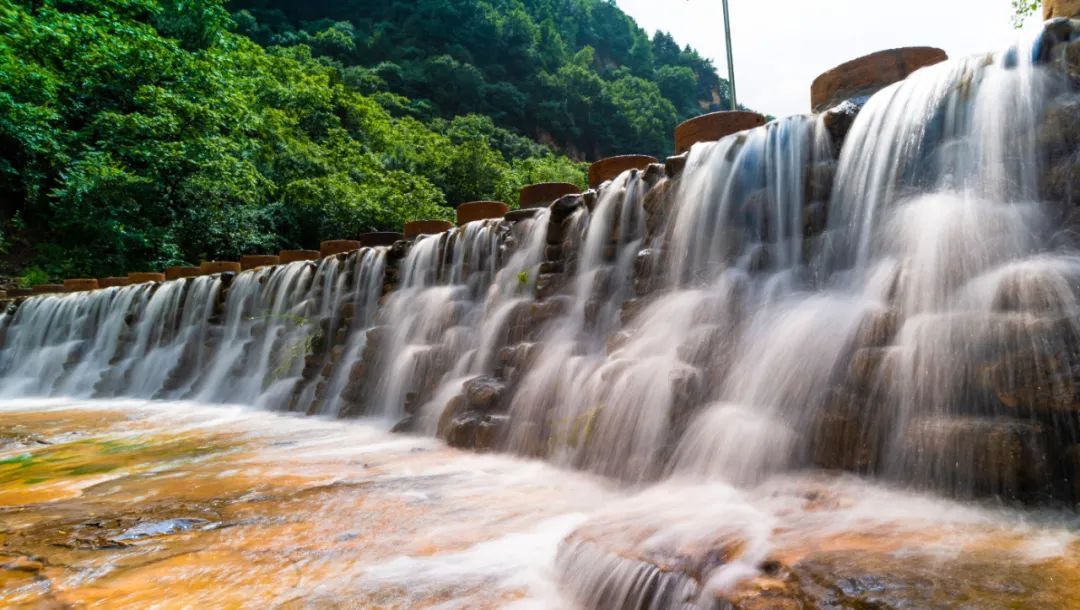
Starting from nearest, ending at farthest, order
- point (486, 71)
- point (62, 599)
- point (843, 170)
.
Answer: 1. point (62, 599)
2. point (843, 170)
3. point (486, 71)

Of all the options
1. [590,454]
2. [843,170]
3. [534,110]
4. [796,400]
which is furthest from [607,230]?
[534,110]

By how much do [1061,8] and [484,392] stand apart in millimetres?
4235

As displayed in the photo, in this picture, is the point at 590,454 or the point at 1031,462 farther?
the point at 590,454

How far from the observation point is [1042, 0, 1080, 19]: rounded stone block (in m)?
3.34

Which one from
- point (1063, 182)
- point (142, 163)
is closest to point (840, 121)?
point (1063, 182)

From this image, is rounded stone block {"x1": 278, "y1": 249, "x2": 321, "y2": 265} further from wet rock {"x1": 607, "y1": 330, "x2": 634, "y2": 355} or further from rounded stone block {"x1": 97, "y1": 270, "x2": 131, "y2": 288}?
wet rock {"x1": 607, "y1": 330, "x2": 634, "y2": 355}

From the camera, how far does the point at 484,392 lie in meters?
4.47

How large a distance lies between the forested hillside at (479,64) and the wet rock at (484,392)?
31215 mm

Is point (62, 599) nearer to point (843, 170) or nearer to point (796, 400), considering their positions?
point (796, 400)

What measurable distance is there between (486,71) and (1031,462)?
44.4 metres

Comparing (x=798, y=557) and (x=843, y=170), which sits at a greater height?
(x=843, y=170)

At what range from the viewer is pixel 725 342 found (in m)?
3.50

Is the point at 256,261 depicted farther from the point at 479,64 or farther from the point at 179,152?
the point at 479,64

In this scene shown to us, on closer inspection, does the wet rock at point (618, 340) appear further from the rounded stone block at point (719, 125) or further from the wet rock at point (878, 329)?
the rounded stone block at point (719, 125)
